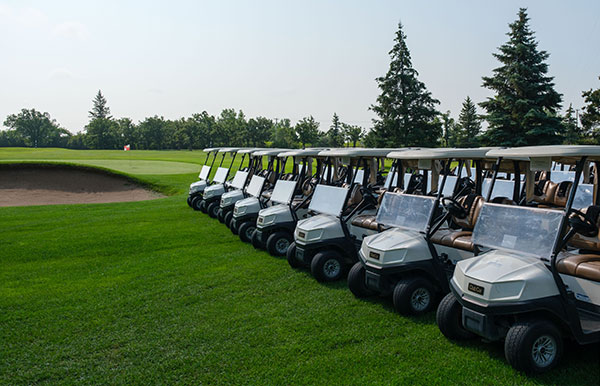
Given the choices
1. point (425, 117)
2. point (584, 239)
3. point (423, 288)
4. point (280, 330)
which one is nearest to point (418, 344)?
point (423, 288)

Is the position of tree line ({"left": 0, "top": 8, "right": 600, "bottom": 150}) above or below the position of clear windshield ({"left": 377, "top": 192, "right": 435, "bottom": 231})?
above

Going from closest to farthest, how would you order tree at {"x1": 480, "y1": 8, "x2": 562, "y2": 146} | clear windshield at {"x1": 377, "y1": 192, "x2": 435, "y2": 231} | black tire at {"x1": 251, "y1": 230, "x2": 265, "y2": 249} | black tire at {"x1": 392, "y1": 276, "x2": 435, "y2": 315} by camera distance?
black tire at {"x1": 392, "y1": 276, "x2": 435, "y2": 315}
clear windshield at {"x1": 377, "y1": 192, "x2": 435, "y2": 231}
black tire at {"x1": 251, "y1": 230, "x2": 265, "y2": 249}
tree at {"x1": 480, "y1": 8, "x2": 562, "y2": 146}

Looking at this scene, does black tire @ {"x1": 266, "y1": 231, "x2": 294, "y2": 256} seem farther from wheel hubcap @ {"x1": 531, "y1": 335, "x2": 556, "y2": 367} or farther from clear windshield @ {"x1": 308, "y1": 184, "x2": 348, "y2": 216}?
wheel hubcap @ {"x1": 531, "y1": 335, "x2": 556, "y2": 367}

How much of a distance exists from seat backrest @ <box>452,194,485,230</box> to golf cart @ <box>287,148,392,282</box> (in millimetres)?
1244

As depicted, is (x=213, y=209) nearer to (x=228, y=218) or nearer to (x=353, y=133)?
(x=228, y=218)

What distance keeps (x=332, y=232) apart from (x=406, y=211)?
1186 millimetres

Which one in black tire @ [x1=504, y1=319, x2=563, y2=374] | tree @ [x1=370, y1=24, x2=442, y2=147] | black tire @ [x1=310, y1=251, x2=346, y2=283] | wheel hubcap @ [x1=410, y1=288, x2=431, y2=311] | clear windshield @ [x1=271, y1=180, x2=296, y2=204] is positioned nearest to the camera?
black tire @ [x1=504, y1=319, x2=563, y2=374]

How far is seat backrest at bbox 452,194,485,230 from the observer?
5461 mm

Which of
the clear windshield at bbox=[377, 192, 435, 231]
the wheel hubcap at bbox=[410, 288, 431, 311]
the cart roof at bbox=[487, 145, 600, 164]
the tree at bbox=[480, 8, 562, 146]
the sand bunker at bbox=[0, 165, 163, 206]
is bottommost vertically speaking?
the sand bunker at bbox=[0, 165, 163, 206]

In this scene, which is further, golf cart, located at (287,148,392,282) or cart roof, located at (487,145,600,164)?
golf cart, located at (287,148,392,282)

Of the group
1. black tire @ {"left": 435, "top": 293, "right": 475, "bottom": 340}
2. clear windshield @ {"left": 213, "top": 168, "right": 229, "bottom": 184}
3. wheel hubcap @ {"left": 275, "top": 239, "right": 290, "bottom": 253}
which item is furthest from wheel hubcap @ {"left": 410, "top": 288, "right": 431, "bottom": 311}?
clear windshield @ {"left": 213, "top": 168, "right": 229, "bottom": 184}

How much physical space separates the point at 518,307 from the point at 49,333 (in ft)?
15.5

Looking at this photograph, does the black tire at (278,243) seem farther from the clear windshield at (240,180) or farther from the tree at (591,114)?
the tree at (591,114)

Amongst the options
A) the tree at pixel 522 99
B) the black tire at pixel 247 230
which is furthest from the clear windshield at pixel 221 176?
the tree at pixel 522 99
